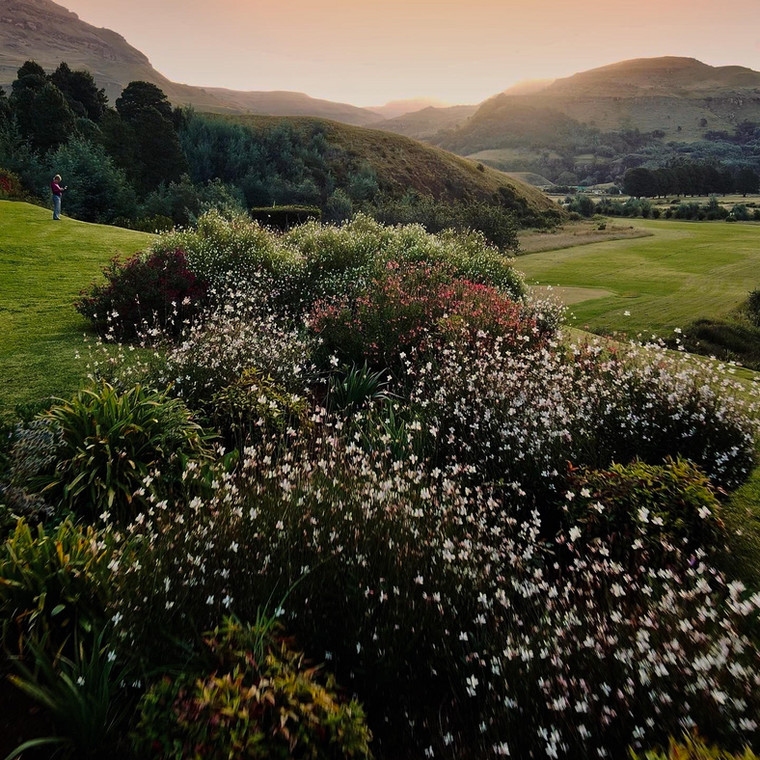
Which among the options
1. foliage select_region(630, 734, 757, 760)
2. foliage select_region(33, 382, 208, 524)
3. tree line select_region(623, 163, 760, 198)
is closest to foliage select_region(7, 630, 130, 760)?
foliage select_region(33, 382, 208, 524)

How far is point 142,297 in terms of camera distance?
1186cm

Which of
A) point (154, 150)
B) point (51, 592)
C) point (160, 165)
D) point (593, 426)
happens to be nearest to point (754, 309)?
point (593, 426)

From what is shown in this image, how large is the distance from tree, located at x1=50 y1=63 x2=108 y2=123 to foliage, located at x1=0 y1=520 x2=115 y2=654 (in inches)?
2312

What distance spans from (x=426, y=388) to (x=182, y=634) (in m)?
5.46

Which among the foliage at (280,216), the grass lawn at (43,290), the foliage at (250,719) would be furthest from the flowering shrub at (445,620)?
the foliage at (280,216)

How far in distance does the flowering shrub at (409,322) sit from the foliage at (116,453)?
4.28m

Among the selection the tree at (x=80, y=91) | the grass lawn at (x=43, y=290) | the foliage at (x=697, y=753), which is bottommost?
the grass lawn at (x=43, y=290)

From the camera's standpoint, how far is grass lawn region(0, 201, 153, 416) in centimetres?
824

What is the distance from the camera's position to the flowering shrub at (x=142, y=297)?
1158 centimetres

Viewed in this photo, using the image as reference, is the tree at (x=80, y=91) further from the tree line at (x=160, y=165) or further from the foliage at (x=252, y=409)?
the foliage at (x=252, y=409)

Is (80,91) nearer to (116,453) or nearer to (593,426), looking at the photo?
(116,453)

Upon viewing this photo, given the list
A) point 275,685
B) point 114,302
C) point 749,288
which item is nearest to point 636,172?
point 749,288

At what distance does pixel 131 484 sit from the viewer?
510cm

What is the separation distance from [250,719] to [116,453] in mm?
3560
